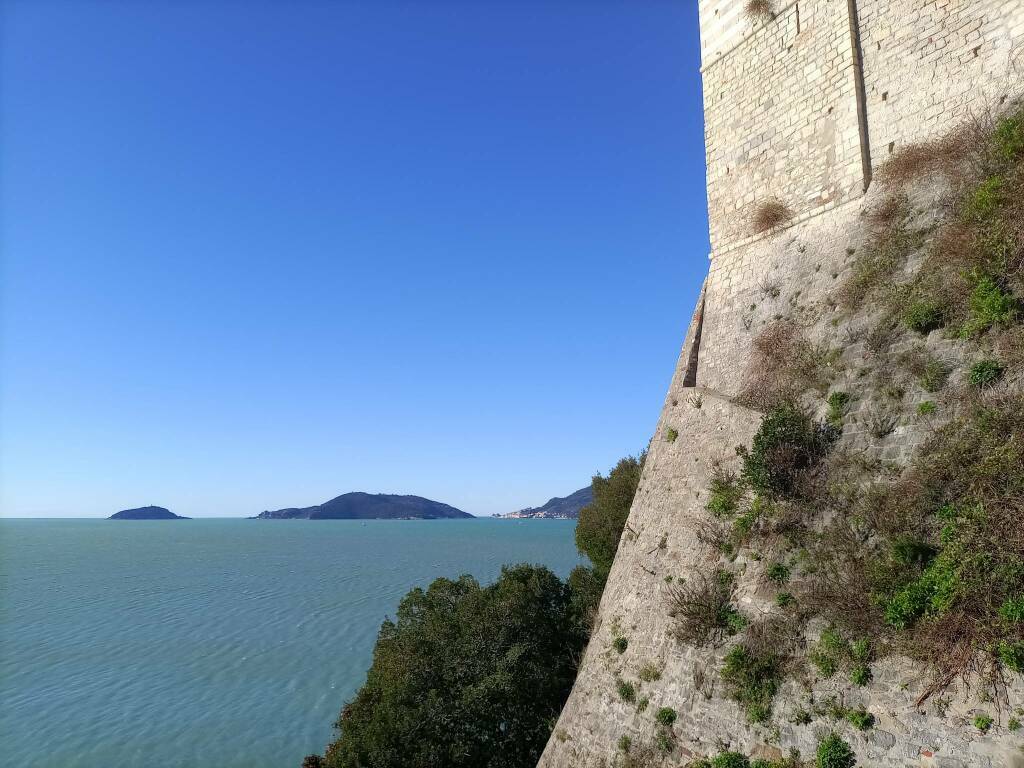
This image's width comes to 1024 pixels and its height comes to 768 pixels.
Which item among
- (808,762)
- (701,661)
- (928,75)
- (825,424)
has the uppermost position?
(928,75)

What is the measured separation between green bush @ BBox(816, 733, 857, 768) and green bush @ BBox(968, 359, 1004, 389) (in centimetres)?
527

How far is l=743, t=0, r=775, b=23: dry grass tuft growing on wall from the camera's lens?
44.2 feet

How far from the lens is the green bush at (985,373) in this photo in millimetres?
7773

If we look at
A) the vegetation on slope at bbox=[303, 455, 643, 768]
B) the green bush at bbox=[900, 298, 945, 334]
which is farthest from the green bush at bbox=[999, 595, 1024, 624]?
the vegetation on slope at bbox=[303, 455, 643, 768]

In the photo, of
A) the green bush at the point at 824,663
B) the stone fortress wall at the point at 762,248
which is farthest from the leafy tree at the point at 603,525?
the green bush at the point at 824,663

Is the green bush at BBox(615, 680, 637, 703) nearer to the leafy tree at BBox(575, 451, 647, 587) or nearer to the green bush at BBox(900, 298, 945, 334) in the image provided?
the green bush at BBox(900, 298, 945, 334)

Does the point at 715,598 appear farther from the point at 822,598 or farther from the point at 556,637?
the point at 556,637

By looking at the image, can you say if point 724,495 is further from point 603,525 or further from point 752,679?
point 603,525

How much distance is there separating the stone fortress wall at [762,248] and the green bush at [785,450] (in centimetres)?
58

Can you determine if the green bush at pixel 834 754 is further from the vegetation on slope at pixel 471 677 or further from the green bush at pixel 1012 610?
the vegetation on slope at pixel 471 677

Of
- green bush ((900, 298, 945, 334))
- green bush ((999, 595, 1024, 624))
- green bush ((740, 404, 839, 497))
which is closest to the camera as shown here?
green bush ((999, 595, 1024, 624))

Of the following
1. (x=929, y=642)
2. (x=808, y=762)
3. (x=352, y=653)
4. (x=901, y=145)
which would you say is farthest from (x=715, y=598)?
(x=352, y=653)

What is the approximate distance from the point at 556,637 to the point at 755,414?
11.5m

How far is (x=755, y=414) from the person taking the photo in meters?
11.1
